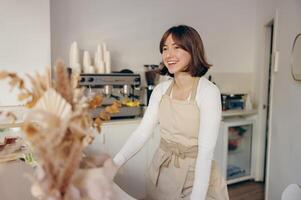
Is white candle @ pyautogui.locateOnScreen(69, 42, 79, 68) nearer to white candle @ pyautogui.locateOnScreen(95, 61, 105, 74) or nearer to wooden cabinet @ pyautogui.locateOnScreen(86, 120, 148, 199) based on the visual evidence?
white candle @ pyautogui.locateOnScreen(95, 61, 105, 74)

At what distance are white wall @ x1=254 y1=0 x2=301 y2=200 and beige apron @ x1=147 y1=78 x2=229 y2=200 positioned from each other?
1.28 metres

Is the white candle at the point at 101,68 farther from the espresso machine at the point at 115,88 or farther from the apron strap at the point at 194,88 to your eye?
the apron strap at the point at 194,88

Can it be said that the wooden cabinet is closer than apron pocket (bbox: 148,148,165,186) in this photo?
No

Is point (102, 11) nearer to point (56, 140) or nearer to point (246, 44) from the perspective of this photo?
point (246, 44)

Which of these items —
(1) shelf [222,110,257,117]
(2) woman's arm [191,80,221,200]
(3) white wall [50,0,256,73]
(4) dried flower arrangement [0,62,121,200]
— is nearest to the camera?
(4) dried flower arrangement [0,62,121,200]

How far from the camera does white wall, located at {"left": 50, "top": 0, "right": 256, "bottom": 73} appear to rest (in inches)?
115

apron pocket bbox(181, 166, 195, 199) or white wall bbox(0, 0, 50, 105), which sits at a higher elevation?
white wall bbox(0, 0, 50, 105)

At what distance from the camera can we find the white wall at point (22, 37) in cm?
237

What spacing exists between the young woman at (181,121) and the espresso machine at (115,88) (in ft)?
4.13

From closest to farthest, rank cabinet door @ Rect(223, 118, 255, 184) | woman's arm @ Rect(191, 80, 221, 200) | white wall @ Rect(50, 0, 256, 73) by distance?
woman's arm @ Rect(191, 80, 221, 200), white wall @ Rect(50, 0, 256, 73), cabinet door @ Rect(223, 118, 255, 184)

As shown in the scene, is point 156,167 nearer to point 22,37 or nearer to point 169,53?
point 169,53

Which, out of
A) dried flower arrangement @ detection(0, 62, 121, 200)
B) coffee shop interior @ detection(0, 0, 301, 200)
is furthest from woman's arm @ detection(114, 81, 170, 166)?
dried flower arrangement @ detection(0, 62, 121, 200)

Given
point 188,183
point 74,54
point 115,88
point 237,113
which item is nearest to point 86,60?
point 74,54

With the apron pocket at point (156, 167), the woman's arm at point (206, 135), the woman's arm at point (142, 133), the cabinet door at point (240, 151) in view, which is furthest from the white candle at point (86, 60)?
the cabinet door at point (240, 151)
